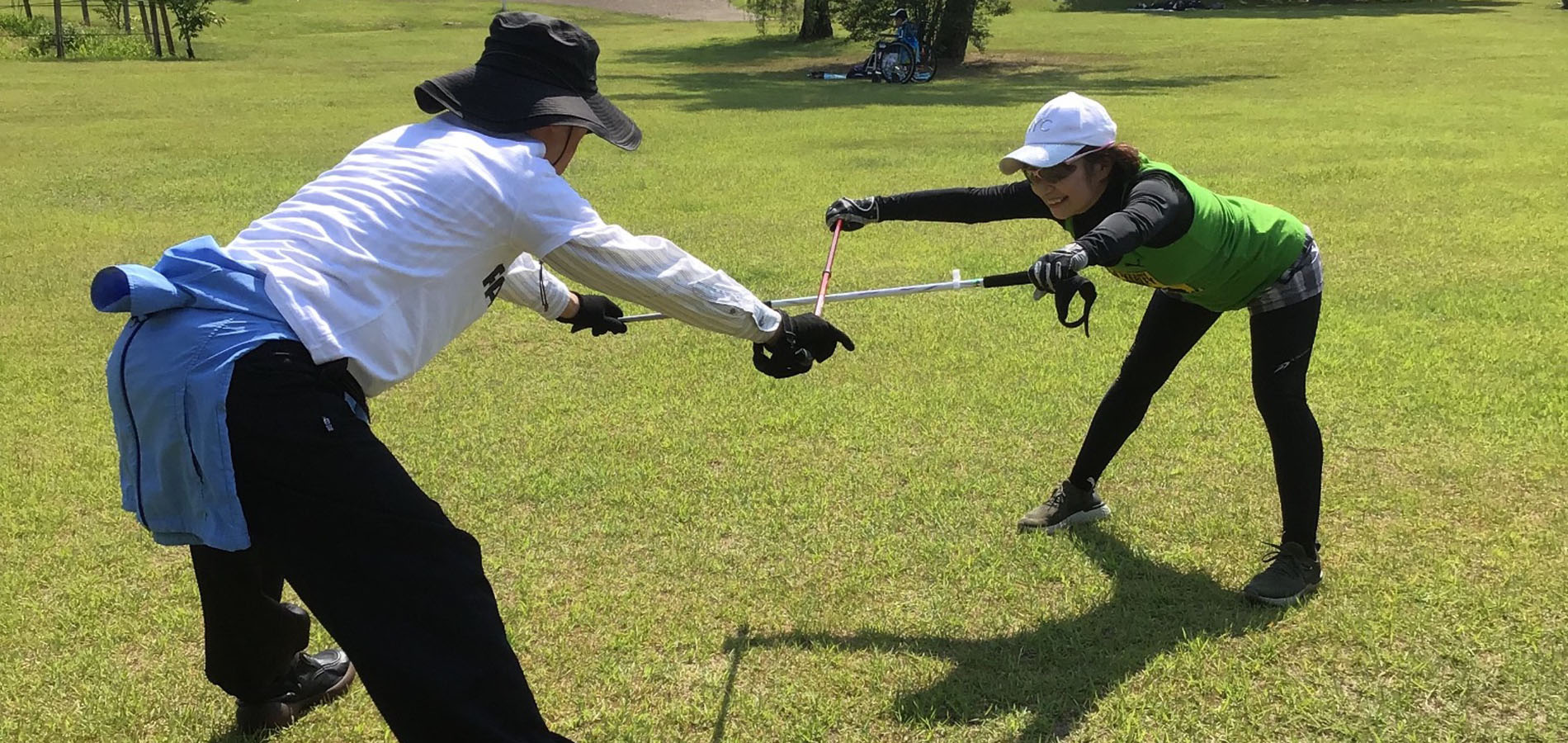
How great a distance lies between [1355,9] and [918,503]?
42.1m

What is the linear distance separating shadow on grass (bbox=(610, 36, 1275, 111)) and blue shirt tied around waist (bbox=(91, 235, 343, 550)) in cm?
1845

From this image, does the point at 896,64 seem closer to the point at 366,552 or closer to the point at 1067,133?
the point at 1067,133

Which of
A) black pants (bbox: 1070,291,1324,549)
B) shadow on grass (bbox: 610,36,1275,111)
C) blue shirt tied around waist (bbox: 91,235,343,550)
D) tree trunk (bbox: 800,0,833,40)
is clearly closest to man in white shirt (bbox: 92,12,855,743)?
blue shirt tied around waist (bbox: 91,235,343,550)

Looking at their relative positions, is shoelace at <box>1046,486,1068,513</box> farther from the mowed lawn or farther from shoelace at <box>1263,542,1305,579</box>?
shoelace at <box>1263,542,1305,579</box>

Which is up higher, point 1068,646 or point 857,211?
point 857,211

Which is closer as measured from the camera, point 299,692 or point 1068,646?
point 299,692

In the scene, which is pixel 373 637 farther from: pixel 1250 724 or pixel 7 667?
pixel 1250 724

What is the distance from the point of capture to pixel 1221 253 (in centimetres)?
357

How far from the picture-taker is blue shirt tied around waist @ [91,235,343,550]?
223 centimetres

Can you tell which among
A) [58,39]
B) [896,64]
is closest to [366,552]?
[896,64]

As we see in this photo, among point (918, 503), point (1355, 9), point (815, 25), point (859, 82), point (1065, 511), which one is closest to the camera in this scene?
point (1065, 511)

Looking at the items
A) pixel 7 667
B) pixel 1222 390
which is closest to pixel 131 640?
pixel 7 667

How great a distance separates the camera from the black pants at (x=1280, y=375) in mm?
3725

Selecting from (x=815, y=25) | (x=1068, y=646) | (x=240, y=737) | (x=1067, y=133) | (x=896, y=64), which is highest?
(x=1067, y=133)
